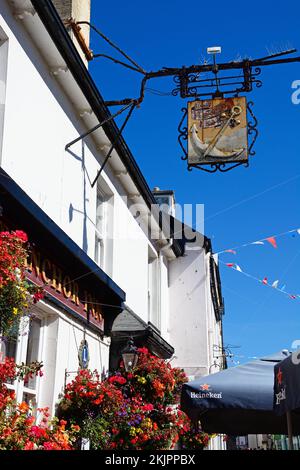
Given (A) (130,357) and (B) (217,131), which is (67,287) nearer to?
(A) (130,357)

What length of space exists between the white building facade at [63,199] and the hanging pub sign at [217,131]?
1.36 meters

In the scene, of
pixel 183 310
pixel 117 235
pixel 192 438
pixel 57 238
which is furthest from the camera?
pixel 183 310

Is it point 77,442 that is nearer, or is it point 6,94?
point 6,94

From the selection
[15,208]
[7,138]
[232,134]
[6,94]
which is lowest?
[15,208]

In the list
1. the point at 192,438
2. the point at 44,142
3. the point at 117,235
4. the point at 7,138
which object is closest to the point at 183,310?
the point at 192,438

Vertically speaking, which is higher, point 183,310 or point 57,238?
point 183,310

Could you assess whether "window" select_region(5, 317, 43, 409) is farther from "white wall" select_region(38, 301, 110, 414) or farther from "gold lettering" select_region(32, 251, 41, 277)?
"gold lettering" select_region(32, 251, 41, 277)

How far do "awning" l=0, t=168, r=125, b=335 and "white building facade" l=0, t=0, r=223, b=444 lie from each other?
1 cm

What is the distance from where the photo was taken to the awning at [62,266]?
20.1 feet

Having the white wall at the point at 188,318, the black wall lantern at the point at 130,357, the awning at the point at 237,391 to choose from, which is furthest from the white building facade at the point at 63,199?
the white wall at the point at 188,318

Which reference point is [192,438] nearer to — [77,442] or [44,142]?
[77,442]
